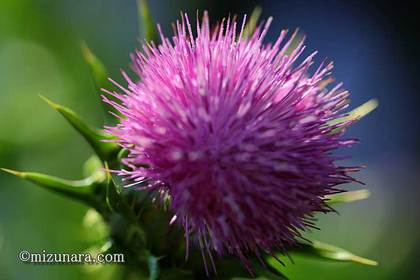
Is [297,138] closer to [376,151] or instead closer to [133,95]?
[133,95]

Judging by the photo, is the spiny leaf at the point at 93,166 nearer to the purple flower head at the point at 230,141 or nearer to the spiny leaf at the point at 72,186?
the spiny leaf at the point at 72,186

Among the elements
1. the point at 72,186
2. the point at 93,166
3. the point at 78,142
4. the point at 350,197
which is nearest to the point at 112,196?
the point at 72,186

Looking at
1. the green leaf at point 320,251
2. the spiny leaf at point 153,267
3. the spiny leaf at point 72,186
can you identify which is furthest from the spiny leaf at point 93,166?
the green leaf at point 320,251

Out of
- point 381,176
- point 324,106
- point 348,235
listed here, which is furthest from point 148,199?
point 381,176

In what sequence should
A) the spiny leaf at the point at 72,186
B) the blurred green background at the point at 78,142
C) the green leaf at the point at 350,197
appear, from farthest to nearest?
the blurred green background at the point at 78,142, the green leaf at the point at 350,197, the spiny leaf at the point at 72,186

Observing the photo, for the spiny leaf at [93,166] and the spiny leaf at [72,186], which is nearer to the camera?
the spiny leaf at [72,186]

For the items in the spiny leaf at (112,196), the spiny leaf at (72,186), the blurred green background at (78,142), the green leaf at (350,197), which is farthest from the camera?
the blurred green background at (78,142)

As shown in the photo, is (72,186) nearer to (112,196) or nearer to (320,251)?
(112,196)
